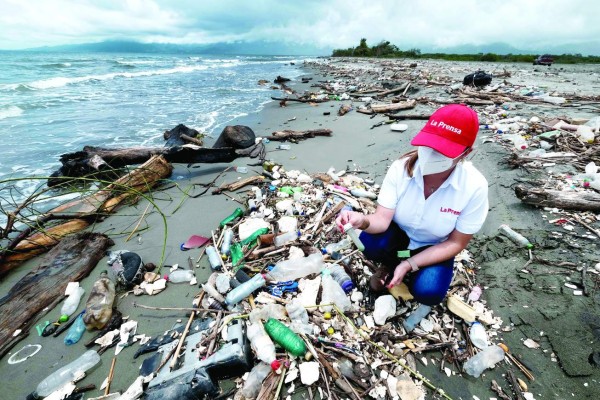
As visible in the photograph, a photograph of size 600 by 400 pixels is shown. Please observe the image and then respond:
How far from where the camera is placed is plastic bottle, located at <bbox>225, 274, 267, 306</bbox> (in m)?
2.85

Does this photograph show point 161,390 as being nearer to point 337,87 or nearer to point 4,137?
point 4,137

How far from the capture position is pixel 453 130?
1976 mm

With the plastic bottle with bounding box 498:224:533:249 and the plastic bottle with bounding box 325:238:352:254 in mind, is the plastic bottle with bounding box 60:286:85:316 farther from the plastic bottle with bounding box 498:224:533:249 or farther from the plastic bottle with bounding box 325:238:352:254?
the plastic bottle with bounding box 498:224:533:249

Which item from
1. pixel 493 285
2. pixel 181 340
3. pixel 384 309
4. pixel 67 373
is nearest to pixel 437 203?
pixel 384 309

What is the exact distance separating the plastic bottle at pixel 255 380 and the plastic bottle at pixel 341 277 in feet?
3.86

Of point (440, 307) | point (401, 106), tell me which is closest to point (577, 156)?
point (440, 307)

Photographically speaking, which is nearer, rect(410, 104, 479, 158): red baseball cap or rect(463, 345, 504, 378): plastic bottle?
rect(410, 104, 479, 158): red baseball cap

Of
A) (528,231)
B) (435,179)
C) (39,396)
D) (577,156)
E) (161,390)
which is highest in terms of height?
(435,179)

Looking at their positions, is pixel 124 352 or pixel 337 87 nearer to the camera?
pixel 124 352

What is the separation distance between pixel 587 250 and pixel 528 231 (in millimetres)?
557

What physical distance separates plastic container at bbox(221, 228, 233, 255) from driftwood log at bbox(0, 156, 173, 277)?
1359 millimetres

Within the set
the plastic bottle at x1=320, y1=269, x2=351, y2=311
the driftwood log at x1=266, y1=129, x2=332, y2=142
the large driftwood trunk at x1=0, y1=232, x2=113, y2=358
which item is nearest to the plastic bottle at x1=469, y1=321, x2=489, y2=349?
the plastic bottle at x1=320, y1=269, x2=351, y2=311

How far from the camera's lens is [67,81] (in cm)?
2020

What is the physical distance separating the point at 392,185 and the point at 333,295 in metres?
1.34
